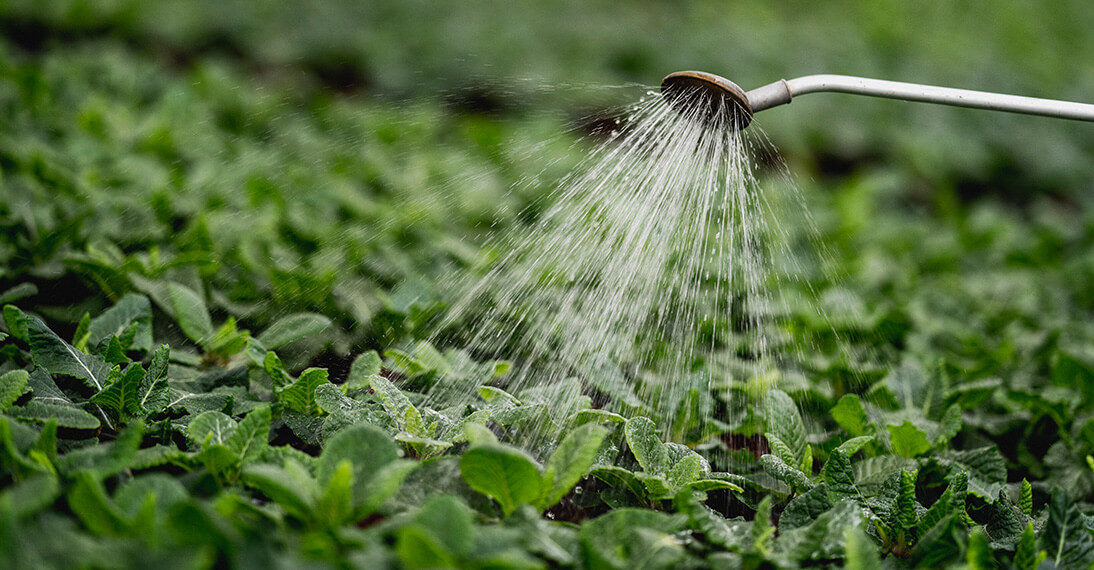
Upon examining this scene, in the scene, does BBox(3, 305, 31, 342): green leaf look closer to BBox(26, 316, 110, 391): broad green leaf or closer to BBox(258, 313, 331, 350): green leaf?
BBox(26, 316, 110, 391): broad green leaf

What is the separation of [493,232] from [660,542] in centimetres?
181

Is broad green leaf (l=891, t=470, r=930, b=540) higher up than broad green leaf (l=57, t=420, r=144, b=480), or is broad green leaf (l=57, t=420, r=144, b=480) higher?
broad green leaf (l=57, t=420, r=144, b=480)

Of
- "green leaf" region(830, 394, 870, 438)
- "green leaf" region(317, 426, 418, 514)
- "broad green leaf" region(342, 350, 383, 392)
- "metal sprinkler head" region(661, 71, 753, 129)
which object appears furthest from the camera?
"metal sprinkler head" region(661, 71, 753, 129)

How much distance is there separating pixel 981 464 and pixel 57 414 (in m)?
1.88

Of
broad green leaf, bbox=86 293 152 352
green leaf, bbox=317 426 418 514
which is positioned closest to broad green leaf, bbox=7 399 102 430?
broad green leaf, bbox=86 293 152 352

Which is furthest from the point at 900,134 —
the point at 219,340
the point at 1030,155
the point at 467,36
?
the point at 219,340

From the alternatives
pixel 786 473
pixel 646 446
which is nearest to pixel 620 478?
pixel 646 446

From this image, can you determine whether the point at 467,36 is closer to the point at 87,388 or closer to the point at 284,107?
the point at 284,107

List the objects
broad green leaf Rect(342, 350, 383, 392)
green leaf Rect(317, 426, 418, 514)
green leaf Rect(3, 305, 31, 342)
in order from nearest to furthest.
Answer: green leaf Rect(317, 426, 418, 514), green leaf Rect(3, 305, 31, 342), broad green leaf Rect(342, 350, 383, 392)

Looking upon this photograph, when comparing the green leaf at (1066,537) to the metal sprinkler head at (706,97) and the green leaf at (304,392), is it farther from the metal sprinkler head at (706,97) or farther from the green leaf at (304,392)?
the green leaf at (304,392)

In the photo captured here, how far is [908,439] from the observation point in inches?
66.0

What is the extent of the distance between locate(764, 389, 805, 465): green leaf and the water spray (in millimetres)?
699

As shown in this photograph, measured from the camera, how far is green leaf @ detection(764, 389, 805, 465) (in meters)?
1.64

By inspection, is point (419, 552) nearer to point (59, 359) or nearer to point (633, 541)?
point (633, 541)
